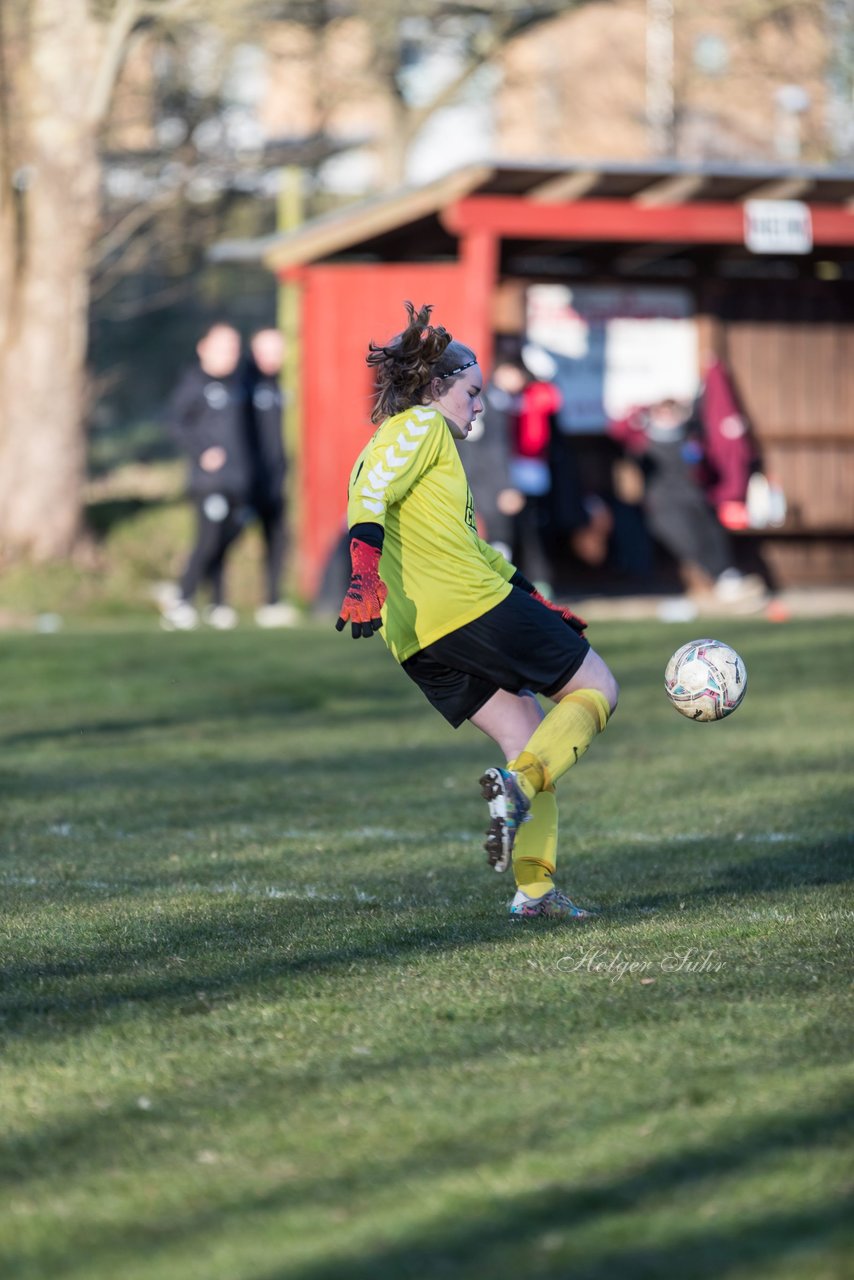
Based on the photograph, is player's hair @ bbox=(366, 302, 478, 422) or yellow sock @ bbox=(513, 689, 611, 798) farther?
player's hair @ bbox=(366, 302, 478, 422)

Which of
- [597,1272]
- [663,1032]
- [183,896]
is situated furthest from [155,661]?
[597,1272]

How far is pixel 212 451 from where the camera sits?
54.7ft

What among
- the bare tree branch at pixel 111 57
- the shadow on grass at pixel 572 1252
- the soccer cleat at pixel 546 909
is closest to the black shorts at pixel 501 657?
the soccer cleat at pixel 546 909

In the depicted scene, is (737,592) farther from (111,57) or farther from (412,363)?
(412,363)

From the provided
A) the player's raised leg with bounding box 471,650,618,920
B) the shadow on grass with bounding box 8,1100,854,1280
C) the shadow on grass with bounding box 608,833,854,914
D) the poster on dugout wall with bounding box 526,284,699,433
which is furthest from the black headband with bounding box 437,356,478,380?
the poster on dugout wall with bounding box 526,284,699,433

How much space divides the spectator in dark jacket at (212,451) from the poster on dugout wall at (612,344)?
11.4 ft

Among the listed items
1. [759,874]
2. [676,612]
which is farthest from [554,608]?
[676,612]

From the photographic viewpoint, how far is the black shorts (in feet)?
19.0

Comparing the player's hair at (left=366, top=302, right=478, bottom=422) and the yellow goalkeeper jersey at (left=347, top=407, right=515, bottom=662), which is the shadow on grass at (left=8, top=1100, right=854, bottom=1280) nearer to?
the yellow goalkeeper jersey at (left=347, top=407, right=515, bottom=662)

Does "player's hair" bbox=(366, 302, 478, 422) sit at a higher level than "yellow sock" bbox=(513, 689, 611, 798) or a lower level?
higher

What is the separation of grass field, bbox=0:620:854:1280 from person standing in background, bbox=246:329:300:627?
25.0 feet

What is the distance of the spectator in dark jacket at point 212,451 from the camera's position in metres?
16.6

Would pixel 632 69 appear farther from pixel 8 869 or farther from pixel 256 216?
pixel 8 869

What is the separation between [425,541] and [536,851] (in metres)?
1.00
